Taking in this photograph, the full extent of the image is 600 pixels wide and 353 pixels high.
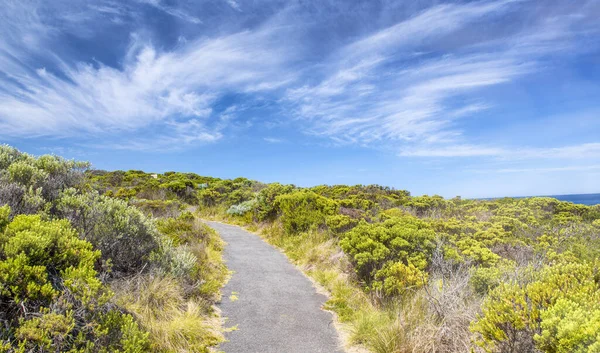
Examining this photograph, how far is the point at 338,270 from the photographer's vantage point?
8117mm

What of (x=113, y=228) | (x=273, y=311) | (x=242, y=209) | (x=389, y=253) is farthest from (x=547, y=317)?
(x=242, y=209)

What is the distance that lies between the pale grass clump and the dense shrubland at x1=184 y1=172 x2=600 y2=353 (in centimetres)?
247

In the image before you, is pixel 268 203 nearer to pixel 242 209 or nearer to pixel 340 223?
pixel 242 209

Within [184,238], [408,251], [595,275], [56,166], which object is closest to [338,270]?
[408,251]

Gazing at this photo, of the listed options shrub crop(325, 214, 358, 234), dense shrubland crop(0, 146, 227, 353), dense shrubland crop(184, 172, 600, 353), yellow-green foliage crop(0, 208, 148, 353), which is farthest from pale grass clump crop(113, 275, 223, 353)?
shrub crop(325, 214, 358, 234)

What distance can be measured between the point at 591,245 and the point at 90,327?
10089mm

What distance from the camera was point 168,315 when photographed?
4945mm

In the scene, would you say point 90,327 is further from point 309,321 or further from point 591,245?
point 591,245

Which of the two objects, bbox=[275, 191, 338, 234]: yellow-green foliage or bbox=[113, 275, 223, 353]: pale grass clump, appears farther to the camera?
bbox=[275, 191, 338, 234]: yellow-green foliage

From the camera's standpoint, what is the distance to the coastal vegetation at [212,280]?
2.82 metres

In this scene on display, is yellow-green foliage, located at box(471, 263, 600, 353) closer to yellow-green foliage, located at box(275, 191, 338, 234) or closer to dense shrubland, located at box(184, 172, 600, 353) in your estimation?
dense shrubland, located at box(184, 172, 600, 353)

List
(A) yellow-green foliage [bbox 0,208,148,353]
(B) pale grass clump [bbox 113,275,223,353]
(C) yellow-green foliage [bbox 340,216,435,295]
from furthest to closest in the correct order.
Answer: (C) yellow-green foliage [bbox 340,216,435,295] → (B) pale grass clump [bbox 113,275,223,353] → (A) yellow-green foliage [bbox 0,208,148,353]

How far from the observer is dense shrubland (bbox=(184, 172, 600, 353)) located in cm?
280

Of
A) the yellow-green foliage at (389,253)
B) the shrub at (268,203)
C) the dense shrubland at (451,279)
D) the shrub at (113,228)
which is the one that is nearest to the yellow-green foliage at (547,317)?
the dense shrubland at (451,279)
